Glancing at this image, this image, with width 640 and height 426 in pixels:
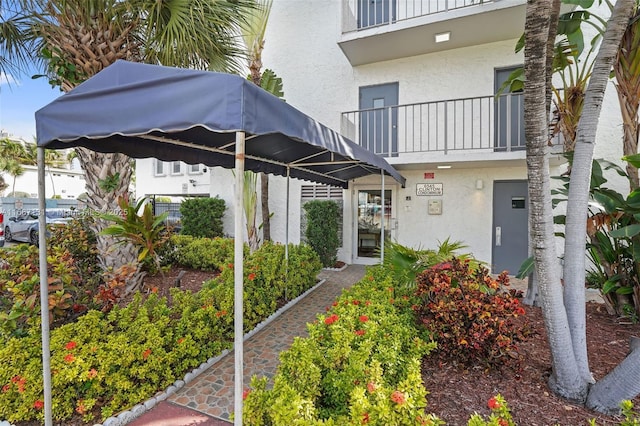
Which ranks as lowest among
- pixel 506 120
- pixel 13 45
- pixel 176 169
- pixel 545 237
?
pixel 545 237

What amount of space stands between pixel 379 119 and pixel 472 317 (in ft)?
23.4

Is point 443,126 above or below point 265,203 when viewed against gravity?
above

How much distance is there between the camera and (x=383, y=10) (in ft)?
27.5

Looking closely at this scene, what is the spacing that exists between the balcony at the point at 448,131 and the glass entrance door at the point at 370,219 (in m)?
1.38

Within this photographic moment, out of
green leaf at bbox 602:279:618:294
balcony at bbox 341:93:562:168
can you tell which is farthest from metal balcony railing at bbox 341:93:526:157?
green leaf at bbox 602:279:618:294

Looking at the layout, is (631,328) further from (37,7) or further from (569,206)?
(37,7)

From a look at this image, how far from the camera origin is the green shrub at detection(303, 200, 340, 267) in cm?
860

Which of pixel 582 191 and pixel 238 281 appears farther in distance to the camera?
pixel 582 191

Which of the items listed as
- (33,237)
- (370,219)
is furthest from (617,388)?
(33,237)

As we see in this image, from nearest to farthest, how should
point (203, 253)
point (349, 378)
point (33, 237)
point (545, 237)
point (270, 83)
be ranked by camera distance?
point (349, 378) → point (545, 237) → point (203, 253) → point (270, 83) → point (33, 237)

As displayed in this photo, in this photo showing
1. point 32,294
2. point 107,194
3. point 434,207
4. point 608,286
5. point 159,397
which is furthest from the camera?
point 434,207

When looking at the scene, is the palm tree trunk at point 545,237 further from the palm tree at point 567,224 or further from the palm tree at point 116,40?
the palm tree at point 116,40

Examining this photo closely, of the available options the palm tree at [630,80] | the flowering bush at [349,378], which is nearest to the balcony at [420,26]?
the palm tree at [630,80]

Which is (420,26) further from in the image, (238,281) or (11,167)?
(11,167)
